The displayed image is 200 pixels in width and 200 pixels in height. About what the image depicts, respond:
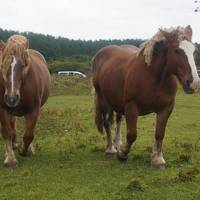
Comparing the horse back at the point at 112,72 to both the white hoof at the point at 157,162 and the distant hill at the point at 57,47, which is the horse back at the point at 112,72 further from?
the distant hill at the point at 57,47

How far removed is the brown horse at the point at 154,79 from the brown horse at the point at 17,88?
1547 mm

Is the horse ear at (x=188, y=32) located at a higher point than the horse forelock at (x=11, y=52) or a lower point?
higher

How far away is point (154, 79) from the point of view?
28.1 feet

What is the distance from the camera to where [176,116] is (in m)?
18.1

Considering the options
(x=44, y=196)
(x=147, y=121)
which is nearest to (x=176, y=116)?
(x=147, y=121)

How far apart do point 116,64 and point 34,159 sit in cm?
244

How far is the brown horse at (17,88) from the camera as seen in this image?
8312 mm

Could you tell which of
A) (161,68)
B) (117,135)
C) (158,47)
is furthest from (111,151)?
(158,47)

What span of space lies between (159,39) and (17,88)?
8.28 ft

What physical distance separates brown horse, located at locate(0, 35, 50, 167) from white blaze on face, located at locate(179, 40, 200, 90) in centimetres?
271

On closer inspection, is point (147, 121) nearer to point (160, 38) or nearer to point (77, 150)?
point (77, 150)

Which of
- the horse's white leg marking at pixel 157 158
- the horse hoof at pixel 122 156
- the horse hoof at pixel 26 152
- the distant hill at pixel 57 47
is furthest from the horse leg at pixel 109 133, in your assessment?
the distant hill at pixel 57 47

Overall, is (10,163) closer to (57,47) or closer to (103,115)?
(103,115)

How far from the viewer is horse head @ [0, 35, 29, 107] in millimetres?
8219
